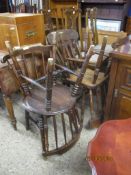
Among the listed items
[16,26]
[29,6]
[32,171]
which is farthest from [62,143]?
[29,6]

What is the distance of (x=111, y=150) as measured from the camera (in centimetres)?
76

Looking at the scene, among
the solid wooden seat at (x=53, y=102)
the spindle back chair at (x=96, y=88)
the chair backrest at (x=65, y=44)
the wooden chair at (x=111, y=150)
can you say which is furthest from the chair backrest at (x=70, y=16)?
the wooden chair at (x=111, y=150)

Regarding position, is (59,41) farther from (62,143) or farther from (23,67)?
(62,143)

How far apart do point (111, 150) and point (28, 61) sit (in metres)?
1.04

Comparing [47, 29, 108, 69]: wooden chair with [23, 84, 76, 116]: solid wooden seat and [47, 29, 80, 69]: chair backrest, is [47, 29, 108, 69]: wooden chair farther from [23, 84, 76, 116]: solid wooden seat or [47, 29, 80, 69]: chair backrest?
[23, 84, 76, 116]: solid wooden seat

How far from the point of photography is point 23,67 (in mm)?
1457

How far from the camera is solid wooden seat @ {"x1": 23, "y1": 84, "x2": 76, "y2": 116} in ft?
3.96

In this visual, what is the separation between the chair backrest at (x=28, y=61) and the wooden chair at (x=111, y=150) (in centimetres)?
59

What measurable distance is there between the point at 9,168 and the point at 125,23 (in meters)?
2.47

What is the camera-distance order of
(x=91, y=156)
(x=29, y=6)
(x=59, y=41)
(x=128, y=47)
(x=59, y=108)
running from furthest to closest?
(x=29, y=6), (x=59, y=41), (x=128, y=47), (x=59, y=108), (x=91, y=156)

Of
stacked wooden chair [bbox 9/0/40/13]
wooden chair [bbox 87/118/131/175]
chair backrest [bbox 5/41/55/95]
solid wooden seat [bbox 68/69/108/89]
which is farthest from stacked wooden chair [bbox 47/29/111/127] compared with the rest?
stacked wooden chair [bbox 9/0/40/13]

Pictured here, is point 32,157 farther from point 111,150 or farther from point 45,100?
point 111,150

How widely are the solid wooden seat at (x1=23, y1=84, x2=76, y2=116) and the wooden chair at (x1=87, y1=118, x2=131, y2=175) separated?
0.41m

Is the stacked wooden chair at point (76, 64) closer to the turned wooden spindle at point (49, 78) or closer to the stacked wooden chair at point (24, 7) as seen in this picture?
the turned wooden spindle at point (49, 78)
